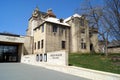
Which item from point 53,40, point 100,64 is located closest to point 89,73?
point 100,64

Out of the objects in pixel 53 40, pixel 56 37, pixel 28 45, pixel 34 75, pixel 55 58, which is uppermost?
pixel 56 37

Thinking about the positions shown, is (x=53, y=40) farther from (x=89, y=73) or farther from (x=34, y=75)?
(x=89, y=73)

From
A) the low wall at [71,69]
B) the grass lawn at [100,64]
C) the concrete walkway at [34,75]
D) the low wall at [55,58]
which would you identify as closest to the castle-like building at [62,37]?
the low wall at [55,58]

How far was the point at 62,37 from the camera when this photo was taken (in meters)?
35.7

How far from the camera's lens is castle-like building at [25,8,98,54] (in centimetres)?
3356

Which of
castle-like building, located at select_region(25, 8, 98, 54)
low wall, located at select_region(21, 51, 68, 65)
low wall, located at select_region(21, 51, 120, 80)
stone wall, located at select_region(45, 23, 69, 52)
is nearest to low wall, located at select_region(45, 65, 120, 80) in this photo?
low wall, located at select_region(21, 51, 120, 80)

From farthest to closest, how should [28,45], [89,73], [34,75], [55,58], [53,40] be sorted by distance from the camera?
[28,45]
[53,40]
[55,58]
[34,75]
[89,73]

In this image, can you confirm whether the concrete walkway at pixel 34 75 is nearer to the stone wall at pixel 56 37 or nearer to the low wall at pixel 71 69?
the low wall at pixel 71 69

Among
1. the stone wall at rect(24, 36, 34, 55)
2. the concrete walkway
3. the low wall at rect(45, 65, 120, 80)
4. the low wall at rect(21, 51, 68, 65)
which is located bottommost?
the concrete walkway

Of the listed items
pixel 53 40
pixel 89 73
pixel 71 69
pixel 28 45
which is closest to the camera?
pixel 89 73

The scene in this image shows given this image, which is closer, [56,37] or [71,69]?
[71,69]

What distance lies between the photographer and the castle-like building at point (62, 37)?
110 feet

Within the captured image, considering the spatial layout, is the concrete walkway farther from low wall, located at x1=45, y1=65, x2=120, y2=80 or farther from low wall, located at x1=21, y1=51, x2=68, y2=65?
low wall, located at x1=21, y1=51, x2=68, y2=65

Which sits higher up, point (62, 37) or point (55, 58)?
point (62, 37)
